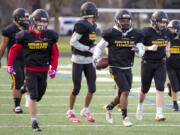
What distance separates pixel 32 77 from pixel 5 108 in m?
2.38

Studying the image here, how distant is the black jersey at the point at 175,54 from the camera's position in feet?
32.9

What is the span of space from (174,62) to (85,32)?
7.99ft

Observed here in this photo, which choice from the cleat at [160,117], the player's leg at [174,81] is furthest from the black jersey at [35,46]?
the player's leg at [174,81]

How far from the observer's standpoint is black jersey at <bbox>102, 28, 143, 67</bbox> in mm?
8008

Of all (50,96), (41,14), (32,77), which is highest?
(41,14)

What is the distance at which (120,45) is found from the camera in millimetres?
8008

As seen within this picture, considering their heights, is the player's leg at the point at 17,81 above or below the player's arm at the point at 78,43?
below

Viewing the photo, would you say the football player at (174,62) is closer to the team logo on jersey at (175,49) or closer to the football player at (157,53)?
the team logo on jersey at (175,49)

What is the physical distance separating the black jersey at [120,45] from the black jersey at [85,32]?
41 cm

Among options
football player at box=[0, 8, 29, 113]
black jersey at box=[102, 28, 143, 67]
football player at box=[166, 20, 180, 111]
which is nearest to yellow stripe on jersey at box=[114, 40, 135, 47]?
black jersey at box=[102, 28, 143, 67]

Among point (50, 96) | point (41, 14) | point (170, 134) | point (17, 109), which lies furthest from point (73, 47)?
point (50, 96)

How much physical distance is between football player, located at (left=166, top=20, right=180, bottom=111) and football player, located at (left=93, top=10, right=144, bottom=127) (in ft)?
6.21

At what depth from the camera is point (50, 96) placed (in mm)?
11602

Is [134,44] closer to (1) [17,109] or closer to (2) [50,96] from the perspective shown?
(1) [17,109]
